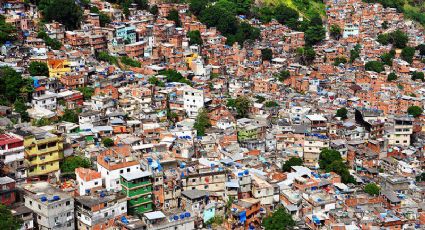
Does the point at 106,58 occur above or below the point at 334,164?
above

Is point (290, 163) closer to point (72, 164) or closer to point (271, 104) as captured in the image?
point (271, 104)

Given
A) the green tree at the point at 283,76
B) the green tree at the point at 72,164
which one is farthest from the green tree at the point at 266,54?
the green tree at the point at 72,164

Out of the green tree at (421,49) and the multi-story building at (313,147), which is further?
the green tree at (421,49)

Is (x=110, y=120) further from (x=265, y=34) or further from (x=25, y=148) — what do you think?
(x=265, y=34)

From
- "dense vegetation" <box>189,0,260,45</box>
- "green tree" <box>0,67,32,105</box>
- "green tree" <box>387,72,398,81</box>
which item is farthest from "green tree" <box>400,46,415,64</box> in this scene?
"green tree" <box>0,67,32,105</box>

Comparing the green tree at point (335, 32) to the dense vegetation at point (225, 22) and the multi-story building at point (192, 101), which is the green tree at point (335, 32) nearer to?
the dense vegetation at point (225, 22)

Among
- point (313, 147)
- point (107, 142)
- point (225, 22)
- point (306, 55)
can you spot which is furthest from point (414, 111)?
point (107, 142)

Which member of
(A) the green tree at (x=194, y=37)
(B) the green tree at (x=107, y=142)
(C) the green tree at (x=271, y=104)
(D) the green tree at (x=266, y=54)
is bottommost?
(C) the green tree at (x=271, y=104)
